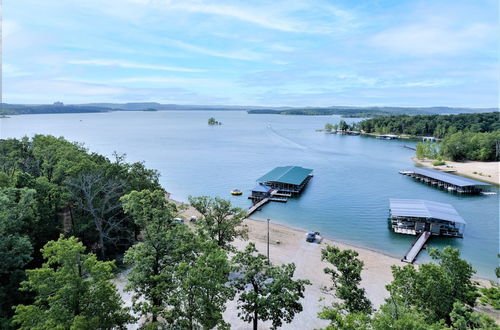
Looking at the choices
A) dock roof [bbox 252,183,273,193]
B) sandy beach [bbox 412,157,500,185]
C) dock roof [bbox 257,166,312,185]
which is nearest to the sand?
dock roof [bbox 252,183,273,193]

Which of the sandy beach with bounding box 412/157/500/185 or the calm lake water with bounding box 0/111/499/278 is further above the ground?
the sandy beach with bounding box 412/157/500/185

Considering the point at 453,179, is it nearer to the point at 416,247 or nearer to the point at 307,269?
the point at 416,247

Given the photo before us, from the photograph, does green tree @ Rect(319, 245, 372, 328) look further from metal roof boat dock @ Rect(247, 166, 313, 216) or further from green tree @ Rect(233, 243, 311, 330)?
metal roof boat dock @ Rect(247, 166, 313, 216)

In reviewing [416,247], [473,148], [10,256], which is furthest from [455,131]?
[10,256]

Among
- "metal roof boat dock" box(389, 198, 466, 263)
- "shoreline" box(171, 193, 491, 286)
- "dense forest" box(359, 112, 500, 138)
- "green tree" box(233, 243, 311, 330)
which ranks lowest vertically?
"shoreline" box(171, 193, 491, 286)

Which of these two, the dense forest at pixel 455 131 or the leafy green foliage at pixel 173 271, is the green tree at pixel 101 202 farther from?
the dense forest at pixel 455 131

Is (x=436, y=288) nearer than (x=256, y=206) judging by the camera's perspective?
Yes

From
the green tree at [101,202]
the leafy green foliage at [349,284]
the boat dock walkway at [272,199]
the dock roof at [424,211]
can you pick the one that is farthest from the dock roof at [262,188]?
the leafy green foliage at [349,284]
